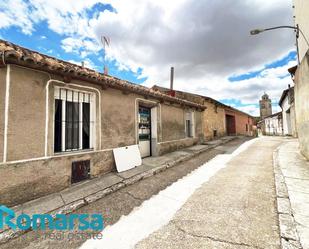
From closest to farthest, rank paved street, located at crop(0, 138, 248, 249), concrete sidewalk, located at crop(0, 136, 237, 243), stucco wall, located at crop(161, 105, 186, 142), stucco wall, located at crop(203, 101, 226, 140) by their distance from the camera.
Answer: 1. paved street, located at crop(0, 138, 248, 249)
2. concrete sidewalk, located at crop(0, 136, 237, 243)
3. stucco wall, located at crop(161, 105, 186, 142)
4. stucco wall, located at crop(203, 101, 226, 140)

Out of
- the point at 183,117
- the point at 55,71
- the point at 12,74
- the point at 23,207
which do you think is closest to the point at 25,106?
the point at 12,74

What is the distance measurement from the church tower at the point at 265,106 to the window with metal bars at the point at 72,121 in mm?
55624

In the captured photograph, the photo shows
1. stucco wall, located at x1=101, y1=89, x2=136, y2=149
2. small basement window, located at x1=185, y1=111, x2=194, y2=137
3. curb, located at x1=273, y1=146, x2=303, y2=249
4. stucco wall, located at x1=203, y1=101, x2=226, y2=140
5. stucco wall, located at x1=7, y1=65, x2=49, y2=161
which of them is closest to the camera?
curb, located at x1=273, y1=146, x2=303, y2=249

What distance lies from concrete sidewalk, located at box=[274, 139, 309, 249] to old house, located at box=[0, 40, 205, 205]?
15.4ft

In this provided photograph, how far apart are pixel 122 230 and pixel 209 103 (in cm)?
1271

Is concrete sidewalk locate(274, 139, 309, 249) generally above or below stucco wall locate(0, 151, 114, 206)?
below

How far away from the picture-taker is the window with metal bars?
4.32 metres

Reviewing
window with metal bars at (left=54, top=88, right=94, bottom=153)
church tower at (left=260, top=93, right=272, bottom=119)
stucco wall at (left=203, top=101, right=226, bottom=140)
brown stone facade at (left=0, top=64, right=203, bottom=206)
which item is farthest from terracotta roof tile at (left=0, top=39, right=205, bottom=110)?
church tower at (left=260, top=93, right=272, bottom=119)

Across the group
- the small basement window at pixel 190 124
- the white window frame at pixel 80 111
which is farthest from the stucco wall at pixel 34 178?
the small basement window at pixel 190 124

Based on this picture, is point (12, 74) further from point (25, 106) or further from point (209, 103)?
point (209, 103)

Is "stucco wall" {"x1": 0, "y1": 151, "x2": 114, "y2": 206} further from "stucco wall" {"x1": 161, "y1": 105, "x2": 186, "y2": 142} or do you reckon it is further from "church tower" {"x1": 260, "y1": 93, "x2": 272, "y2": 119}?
"church tower" {"x1": 260, "y1": 93, "x2": 272, "y2": 119}

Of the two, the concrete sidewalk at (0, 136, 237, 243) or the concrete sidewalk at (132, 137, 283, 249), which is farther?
the concrete sidewalk at (0, 136, 237, 243)

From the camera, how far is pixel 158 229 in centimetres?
254

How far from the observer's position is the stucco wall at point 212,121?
41.1 feet
